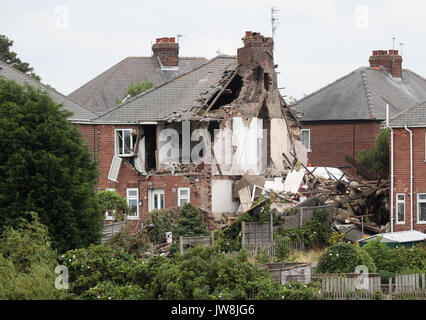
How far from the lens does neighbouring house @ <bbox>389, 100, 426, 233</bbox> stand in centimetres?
4319

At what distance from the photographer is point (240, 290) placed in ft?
90.4

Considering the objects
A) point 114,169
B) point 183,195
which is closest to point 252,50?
point 183,195

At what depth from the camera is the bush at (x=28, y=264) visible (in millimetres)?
26734

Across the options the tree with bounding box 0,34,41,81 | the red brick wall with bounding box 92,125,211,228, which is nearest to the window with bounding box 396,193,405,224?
the red brick wall with bounding box 92,125,211,228

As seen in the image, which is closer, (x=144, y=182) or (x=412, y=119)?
(x=412, y=119)

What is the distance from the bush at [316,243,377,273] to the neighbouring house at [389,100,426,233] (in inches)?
438

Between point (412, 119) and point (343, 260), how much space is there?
13.7m

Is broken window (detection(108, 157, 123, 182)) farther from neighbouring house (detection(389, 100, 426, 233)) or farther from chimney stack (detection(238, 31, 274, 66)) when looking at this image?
neighbouring house (detection(389, 100, 426, 233))

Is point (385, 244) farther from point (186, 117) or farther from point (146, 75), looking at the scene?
point (146, 75)

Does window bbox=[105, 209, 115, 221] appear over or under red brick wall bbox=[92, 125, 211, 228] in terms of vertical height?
under

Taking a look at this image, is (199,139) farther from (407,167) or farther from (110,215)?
(407,167)

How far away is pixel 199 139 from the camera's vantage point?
153 ft

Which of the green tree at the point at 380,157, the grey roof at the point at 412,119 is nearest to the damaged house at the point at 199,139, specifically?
A: the green tree at the point at 380,157

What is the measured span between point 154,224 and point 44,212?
846 cm
